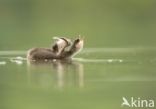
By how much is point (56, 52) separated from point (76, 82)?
1.59 ft

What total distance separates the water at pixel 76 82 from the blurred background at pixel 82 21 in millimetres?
401

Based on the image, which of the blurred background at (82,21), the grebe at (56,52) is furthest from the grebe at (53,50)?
the blurred background at (82,21)

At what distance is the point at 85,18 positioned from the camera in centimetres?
427

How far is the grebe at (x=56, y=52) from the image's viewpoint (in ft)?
12.2

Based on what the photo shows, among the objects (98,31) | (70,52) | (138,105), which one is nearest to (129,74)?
(138,105)

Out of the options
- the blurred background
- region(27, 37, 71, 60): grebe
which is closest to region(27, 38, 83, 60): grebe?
region(27, 37, 71, 60): grebe

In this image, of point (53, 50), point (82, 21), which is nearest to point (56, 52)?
point (53, 50)

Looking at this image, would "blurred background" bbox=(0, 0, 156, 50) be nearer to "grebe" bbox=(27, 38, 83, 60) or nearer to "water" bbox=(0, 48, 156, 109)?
"grebe" bbox=(27, 38, 83, 60)

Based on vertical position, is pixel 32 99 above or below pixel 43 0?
below

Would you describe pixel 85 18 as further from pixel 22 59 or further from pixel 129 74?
pixel 129 74

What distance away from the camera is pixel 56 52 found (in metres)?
3.76

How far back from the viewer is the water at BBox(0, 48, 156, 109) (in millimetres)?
3168

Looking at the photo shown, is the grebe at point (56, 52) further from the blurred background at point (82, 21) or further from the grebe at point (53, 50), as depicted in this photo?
the blurred background at point (82, 21)

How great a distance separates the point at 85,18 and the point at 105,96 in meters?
1.16
